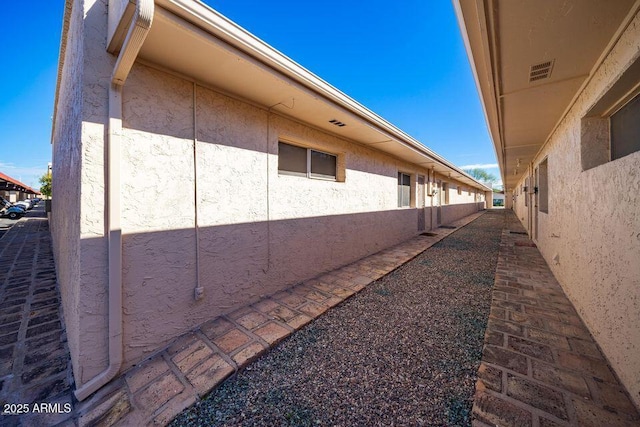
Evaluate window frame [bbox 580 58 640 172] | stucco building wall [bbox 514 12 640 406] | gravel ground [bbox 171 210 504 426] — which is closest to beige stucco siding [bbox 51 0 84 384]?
gravel ground [bbox 171 210 504 426]

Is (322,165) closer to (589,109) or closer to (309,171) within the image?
(309,171)

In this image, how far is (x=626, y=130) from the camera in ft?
7.60

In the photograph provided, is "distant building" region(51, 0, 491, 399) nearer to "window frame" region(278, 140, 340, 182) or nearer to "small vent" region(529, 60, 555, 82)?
"window frame" region(278, 140, 340, 182)

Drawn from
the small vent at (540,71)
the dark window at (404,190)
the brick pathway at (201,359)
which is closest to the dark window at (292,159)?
the brick pathway at (201,359)

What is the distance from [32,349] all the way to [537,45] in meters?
5.87

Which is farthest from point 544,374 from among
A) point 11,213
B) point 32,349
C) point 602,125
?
point 11,213

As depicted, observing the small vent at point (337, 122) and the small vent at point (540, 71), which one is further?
the small vent at point (337, 122)

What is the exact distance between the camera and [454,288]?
144 inches

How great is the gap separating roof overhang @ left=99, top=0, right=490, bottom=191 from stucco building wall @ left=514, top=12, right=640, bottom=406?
2686mm

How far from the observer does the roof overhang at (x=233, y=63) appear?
5.78 ft

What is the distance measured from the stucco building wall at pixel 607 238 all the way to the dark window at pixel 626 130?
9.7 inches

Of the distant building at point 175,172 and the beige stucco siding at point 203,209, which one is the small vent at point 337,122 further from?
the beige stucco siding at point 203,209

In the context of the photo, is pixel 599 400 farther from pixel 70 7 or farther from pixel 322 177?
pixel 70 7

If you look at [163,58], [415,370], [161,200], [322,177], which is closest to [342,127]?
[322,177]
